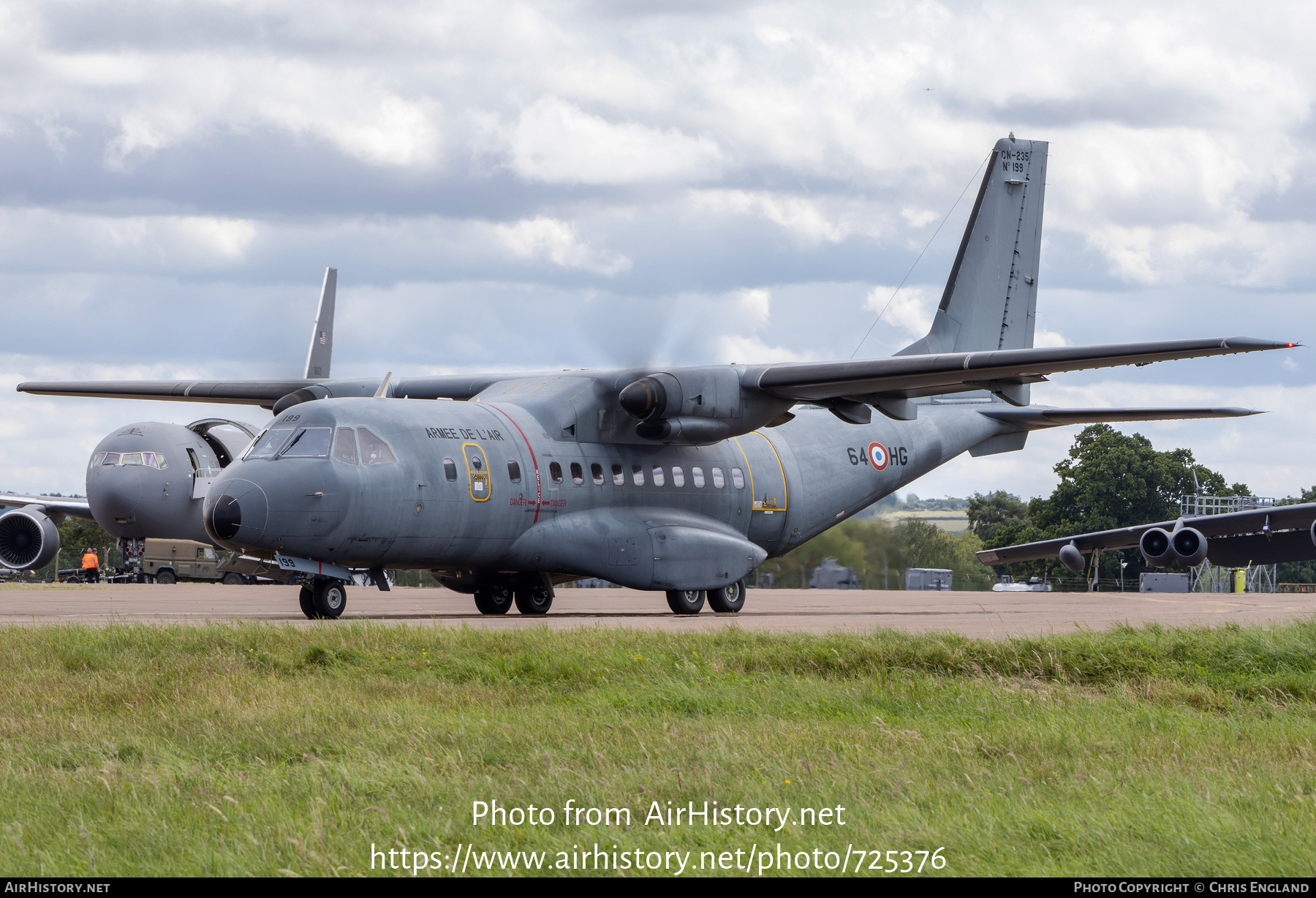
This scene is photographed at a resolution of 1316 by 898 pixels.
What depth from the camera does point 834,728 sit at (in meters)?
7.88

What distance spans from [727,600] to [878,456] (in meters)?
4.54

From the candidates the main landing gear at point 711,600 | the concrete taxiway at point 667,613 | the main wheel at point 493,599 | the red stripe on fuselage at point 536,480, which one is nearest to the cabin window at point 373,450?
the concrete taxiway at point 667,613

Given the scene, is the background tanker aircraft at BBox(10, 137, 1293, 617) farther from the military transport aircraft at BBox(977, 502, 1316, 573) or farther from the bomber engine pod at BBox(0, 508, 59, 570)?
the military transport aircraft at BBox(977, 502, 1316, 573)

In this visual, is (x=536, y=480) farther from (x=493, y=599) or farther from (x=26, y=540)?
(x=26, y=540)

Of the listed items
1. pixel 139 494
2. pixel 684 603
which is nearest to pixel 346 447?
pixel 684 603

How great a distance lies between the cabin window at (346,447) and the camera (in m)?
17.1

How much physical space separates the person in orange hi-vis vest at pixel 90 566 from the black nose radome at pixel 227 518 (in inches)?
1206

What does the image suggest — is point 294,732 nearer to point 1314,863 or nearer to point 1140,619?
point 1314,863

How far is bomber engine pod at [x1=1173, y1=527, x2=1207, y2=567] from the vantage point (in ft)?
125

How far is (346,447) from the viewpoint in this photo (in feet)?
56.4

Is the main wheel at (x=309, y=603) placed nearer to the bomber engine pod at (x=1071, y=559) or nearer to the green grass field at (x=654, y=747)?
the green grass field at (x=654, y=747)

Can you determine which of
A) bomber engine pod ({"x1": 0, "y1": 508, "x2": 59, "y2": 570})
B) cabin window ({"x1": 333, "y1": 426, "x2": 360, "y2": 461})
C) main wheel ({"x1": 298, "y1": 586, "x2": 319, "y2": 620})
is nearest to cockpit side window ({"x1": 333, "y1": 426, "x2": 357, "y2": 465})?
cabin window ({"x1": 333, "y1": 426, "x2": 360, "y2": 461})

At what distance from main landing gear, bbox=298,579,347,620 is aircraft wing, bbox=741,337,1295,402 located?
718 centimetres

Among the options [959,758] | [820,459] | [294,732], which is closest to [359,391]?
[820,459]
